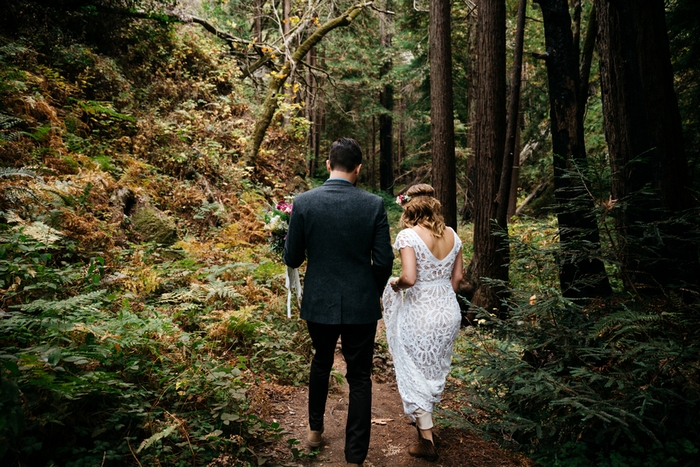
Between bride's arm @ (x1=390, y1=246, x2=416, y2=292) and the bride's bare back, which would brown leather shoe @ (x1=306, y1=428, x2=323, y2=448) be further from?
the bride's bare back

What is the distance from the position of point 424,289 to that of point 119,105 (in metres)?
9.36

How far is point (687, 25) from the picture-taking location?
556 cm

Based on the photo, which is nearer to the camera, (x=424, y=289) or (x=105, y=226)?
(x=424, y=289)

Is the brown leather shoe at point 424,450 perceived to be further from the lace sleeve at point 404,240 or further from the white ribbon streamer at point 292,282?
the white ribbon streamer at point 292,282

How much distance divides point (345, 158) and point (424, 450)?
8.81 feet

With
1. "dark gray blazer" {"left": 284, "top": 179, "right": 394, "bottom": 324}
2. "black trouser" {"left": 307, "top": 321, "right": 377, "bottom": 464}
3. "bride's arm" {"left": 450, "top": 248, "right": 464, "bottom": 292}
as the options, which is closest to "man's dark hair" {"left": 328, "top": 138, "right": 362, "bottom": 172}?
"dark gray blazer" {"left": 284, "top": 179, "right": 394, "bottom": 324}

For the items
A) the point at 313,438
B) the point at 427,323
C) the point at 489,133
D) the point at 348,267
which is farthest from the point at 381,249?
the point at 489,133

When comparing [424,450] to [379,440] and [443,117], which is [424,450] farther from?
[443,117]

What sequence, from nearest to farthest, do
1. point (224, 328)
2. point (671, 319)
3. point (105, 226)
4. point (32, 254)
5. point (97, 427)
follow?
point (97, 427) → point (671, 319) → point (32, 254) → point (224, 328) → point (105, 226)

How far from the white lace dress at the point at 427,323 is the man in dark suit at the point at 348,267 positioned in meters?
0.66

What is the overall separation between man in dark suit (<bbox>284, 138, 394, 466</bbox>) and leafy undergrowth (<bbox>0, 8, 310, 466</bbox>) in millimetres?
924

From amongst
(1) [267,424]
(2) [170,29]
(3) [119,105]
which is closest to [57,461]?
(1) [267,424]

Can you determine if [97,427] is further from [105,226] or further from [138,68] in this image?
[138,68]

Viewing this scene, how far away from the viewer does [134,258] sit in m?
6.23
